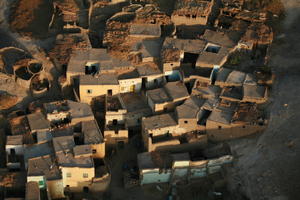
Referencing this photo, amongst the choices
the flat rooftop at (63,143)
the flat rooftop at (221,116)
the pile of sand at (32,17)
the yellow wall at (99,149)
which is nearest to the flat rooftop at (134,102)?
the yellow wall at (99,149)

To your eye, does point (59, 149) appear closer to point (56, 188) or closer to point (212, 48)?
point (56, 188)

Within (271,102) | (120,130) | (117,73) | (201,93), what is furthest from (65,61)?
(271,102)

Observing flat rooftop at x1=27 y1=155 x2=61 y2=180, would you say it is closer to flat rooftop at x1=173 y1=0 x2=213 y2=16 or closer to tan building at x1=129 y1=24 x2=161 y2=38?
tan building at x1=129 y1=24 x2=161 y2=38

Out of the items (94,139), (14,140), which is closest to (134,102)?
(94,139)

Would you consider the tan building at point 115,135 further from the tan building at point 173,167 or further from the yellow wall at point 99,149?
the tan building at point 173,167

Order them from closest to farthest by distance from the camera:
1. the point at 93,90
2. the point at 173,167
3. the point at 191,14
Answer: the point at 173,167 → the point at 93,90 → the point at 191,14

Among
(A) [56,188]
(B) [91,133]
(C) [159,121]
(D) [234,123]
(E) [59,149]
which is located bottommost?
(A) [56,188]

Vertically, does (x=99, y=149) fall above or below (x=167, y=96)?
below
